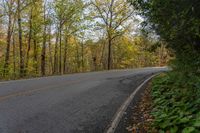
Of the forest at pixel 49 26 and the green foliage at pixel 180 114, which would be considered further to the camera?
the forest at pixel 49 26

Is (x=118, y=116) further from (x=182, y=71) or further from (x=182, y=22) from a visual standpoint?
(x=182, y=71)

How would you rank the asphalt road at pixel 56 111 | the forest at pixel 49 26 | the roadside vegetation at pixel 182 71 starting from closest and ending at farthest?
the roadside vegetation at pixel 182 71, the asphalt road at pixel 56 111, the forest at pixel 49 26

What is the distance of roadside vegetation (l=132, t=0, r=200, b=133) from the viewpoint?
5.78 m

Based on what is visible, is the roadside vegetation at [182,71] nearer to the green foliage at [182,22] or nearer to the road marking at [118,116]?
the green foliage at [182,22]

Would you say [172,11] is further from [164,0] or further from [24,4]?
[24,4]

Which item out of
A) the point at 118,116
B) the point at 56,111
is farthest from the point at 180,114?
the point at 56,111

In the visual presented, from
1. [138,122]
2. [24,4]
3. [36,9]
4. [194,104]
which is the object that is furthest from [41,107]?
[36,9]

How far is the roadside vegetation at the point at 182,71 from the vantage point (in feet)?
19.0

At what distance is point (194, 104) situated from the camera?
6660mm

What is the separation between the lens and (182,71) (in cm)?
1086

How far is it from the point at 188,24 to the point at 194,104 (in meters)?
3.32

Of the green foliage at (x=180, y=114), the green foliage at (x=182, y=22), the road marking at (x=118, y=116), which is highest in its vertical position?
the green foliage at (x=182, y=22)

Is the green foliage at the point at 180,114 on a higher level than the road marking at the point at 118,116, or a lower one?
higher

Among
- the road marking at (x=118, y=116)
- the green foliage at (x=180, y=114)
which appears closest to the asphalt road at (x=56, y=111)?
the road marking at (x=118, y=116)
